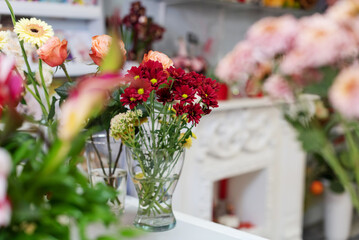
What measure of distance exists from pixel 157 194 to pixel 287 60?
466 millimetres

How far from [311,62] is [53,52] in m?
0.48

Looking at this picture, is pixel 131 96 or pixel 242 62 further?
pixel 131 96

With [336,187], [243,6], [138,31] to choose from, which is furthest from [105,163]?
[336,187]

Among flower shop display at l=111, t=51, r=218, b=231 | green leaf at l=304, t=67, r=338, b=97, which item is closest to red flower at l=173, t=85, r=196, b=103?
flower shop display at l=111, t=51, r=218, b=231

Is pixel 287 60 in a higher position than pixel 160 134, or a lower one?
higher

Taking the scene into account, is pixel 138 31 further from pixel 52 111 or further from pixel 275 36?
pixel 275 36

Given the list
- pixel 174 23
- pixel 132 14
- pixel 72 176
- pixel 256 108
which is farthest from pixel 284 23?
pixel 174 23

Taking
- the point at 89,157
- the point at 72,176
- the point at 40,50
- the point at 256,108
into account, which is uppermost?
the point at 40,50

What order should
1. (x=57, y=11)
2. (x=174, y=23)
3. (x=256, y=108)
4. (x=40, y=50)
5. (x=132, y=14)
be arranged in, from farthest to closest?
(x=174, y=23)
(x=256, y=108)
(x=132, y=14)
(x=57, y=11)
(x=40, y=50)

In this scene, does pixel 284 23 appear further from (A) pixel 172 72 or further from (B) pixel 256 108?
(B) pixel 256 108

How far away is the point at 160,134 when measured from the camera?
32.0 inches

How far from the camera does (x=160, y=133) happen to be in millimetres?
812

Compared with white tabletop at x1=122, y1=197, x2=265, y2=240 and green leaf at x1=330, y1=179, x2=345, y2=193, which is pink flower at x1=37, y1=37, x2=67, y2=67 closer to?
white tabletop at x1=122, y1=197, x2=265, y2=240

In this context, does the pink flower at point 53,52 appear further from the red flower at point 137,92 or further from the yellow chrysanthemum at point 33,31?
the red flower at point 137,92
